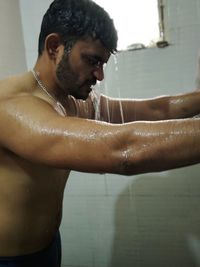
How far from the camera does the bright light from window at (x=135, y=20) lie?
122cm

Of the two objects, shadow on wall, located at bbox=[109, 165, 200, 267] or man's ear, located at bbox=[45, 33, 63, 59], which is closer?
man's ear, located at bbox=[45, 33, 63, 59]

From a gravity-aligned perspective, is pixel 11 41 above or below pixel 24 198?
above

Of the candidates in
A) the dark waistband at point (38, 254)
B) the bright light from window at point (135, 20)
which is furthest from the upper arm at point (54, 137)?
the bright light from window at point (135, 20)

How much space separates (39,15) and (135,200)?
0.88 meters

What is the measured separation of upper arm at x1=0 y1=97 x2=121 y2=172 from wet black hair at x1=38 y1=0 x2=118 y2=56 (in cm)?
23

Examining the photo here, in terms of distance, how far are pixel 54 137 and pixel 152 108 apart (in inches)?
23.3

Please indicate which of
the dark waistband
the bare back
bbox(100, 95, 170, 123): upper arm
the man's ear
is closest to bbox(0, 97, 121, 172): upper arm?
the bare back

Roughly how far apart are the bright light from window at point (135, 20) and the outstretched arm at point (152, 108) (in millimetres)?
259

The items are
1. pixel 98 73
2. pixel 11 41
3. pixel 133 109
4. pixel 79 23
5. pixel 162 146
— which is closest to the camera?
pixel 162 146

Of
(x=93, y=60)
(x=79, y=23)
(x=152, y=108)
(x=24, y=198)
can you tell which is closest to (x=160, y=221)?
(x=152, y=108)

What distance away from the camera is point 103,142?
57cm

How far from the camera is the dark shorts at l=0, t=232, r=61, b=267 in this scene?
0.90m

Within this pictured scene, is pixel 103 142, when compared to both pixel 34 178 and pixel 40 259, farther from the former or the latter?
pixel 40 259

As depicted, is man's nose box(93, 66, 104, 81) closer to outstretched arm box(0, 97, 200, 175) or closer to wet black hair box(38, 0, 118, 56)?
wet black hair box(38, 0, 118, 56)
